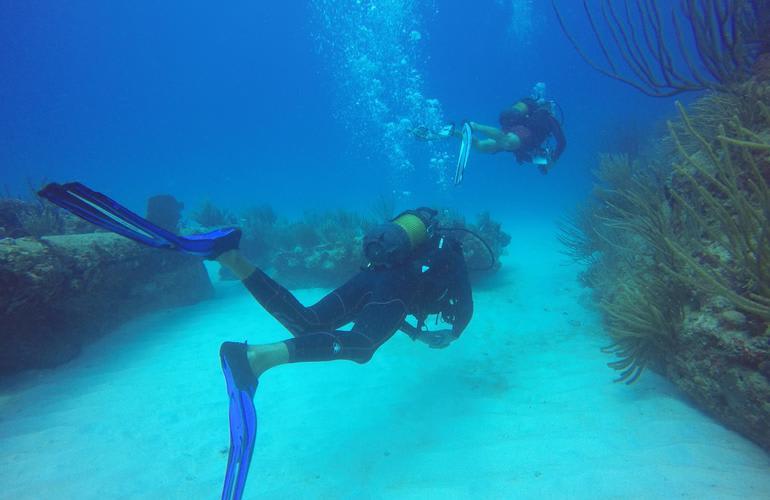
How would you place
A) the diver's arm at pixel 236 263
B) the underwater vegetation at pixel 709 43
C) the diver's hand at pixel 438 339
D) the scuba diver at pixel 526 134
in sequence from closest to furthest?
1. the diver's arm at pixel 236 263
2. the diver's hand at pixel 438 339
3. the underwater vegetation at pixel 709 43
4. the scuba diver at pixel 526 134

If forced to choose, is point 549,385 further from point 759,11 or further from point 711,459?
point 759,11

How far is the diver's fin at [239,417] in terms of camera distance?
2369 millimetres

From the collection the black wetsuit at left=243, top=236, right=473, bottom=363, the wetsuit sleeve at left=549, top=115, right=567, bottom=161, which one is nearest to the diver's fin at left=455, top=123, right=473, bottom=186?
the wetsuit sleeve at left=549, top=115, right=567, bottom=161

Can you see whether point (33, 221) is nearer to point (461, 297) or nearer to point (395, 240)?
point (395, 240)

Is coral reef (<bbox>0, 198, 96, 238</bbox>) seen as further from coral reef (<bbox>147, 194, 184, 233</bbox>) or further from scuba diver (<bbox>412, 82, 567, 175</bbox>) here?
scuba diver (<bbox>412, 82, 567, 175</bbox>)

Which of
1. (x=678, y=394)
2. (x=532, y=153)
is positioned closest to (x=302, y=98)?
(x=532, y=153)

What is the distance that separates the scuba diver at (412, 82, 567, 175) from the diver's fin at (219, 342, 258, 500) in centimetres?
592

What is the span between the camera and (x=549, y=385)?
4.14 metres

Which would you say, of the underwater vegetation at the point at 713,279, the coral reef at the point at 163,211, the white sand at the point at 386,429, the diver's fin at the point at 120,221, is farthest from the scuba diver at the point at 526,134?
the coral reef at the point at 163,211

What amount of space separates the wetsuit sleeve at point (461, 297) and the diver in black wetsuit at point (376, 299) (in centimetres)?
1

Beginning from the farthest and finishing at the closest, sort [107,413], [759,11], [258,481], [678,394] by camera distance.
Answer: [759,11]
[107,413]
[678,394]
[258,481]

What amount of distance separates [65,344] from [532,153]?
8940 mm

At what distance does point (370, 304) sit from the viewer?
3.71m

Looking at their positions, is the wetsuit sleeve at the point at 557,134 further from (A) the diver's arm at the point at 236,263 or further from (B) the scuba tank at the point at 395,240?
(A) the diver's arm at the point at 236,263
